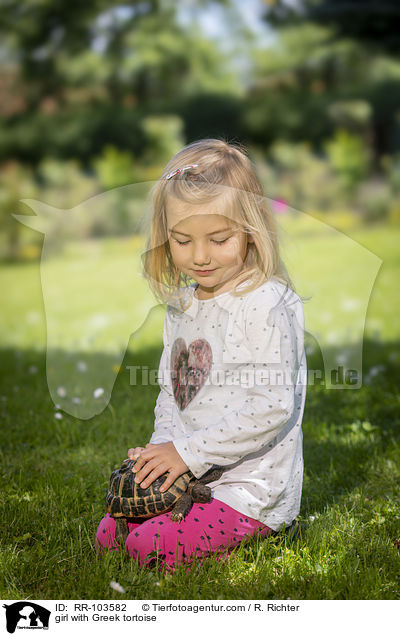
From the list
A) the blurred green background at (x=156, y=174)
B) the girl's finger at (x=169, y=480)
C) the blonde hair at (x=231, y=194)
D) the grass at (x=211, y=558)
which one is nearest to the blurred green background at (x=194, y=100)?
the blurred green background at (x=156, y=174)

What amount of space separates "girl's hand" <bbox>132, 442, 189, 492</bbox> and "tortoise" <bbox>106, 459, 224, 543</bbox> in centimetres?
2

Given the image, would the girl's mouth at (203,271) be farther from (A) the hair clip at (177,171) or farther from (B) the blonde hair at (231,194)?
(A) the hair clip at (177,171)

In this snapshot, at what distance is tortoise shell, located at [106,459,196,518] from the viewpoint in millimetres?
2477

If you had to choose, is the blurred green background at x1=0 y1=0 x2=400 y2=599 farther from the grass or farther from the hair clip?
the hair clip

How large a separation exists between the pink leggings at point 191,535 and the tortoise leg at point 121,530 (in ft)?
0.08

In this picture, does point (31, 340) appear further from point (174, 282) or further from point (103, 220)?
point (174, 282)

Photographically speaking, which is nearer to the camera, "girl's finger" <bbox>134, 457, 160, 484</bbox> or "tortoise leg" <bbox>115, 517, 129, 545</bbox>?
"girl's finger" <bbox>134, 457, 160, 484</bbox>

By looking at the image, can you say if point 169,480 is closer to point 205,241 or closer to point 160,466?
point 160,466

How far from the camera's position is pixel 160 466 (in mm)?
2482

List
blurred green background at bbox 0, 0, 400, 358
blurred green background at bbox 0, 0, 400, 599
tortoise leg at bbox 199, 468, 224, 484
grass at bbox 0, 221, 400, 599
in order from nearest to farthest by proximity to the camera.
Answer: grass at bbox 0, 221, 400, 599, tortoise leg at bbox 199, 468, 224, 484, blurred green background at bbox 0, 0, 400, 599, blurred green background at bbox 0, 0, 400, 358

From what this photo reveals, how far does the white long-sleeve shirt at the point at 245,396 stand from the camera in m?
2.45

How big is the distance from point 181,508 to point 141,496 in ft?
0.50
